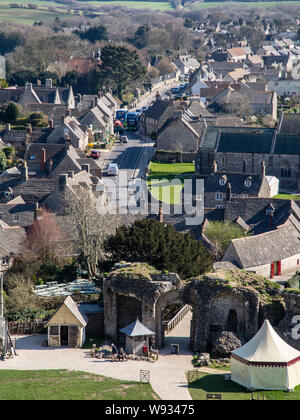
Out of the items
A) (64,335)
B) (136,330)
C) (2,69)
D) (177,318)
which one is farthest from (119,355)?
(2,69)

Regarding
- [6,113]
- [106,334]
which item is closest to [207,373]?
[106,334]

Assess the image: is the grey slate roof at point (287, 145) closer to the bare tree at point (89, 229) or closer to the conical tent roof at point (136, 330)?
the bare tree at point (89, 229)

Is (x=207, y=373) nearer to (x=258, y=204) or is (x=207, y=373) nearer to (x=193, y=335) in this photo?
(x=193, y=335)

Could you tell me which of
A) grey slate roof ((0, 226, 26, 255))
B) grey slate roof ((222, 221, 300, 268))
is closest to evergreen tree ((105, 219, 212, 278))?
grey slate roof ((222, 221, 300, 268))

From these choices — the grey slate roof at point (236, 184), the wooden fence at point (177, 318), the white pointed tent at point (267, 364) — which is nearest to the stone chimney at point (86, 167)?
the grey slate roof at point (236, 184)

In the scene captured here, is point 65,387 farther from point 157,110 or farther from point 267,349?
point 157,110

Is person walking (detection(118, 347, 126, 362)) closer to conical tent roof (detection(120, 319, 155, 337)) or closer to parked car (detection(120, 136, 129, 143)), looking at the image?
conical tent roof (detection(120, 319, 155, 337))
